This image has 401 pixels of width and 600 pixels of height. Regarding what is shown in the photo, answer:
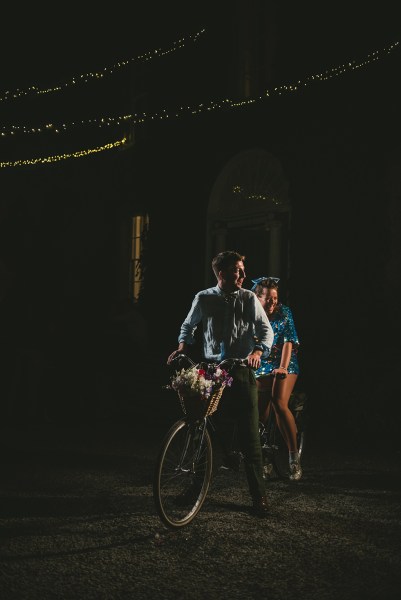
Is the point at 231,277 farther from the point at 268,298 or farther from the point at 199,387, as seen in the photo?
the point at 268,298

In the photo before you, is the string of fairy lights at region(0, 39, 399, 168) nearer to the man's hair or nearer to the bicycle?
the man's hair

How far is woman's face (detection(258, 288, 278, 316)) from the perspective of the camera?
734 centimetres

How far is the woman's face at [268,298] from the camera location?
24.1 feet

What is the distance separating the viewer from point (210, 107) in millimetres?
16281

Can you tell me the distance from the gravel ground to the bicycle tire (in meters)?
0.16

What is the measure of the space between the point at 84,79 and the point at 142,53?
2.84 m

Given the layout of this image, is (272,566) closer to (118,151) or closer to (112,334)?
(112,334)

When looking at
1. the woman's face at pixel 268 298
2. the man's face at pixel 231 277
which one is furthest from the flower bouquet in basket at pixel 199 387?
the woman's face at pixel 268 298

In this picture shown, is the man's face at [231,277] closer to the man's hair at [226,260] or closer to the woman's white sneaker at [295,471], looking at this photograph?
the man's hair at [226,260]

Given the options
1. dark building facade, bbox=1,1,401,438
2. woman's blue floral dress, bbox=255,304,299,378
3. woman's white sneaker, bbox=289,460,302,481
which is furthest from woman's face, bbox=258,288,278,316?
dark building facade, bbox=1,1,401,438

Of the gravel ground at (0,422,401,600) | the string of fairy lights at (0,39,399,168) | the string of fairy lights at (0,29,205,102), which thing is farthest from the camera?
the string of fairy lights at (0,29,205,102)

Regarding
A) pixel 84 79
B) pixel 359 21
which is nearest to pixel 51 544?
pixel 359 21

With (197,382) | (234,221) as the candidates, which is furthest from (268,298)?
(234,221)

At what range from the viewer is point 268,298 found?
734 centimetres
